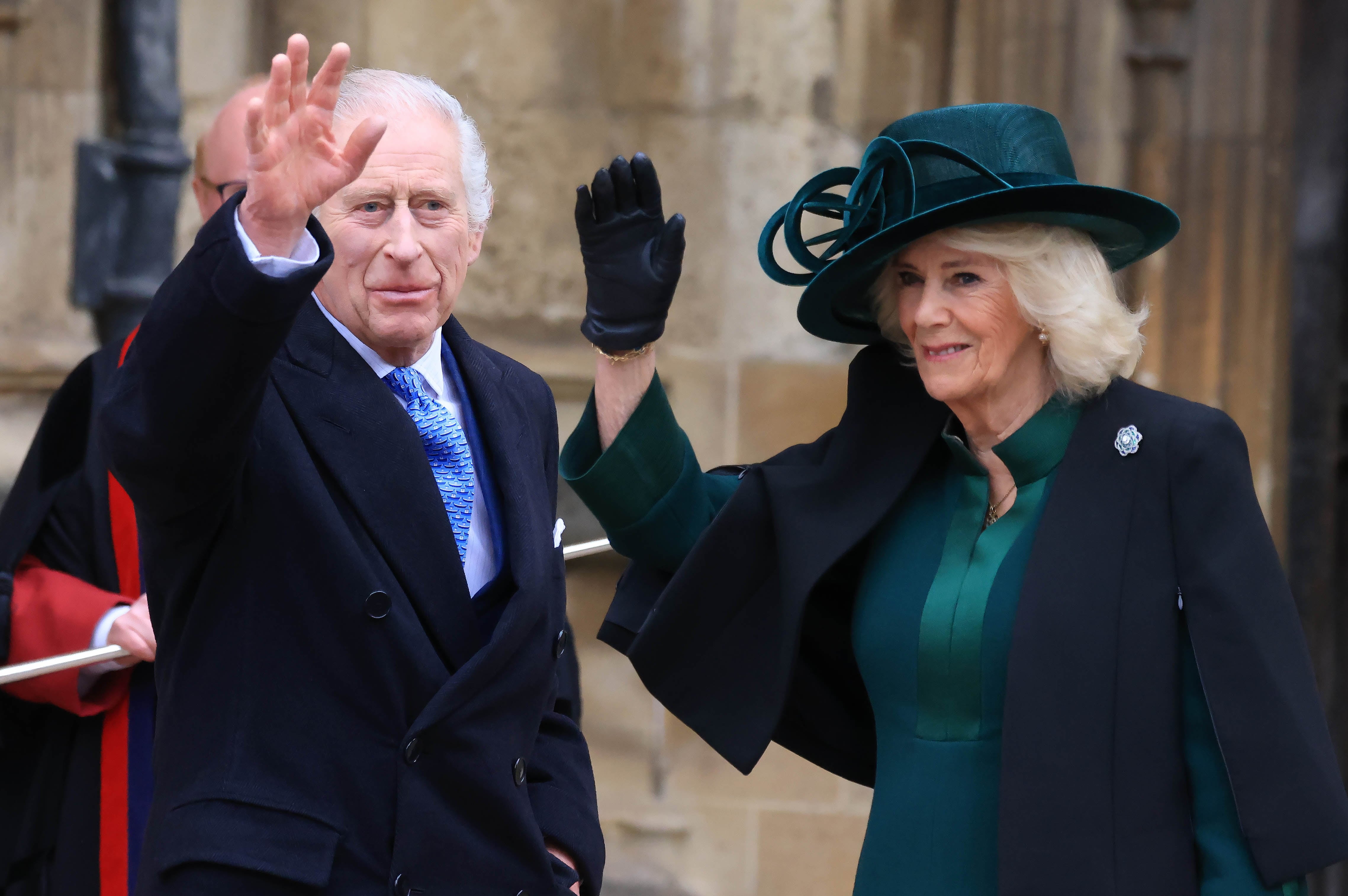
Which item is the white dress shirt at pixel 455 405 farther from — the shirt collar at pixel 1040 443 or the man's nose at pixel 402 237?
the shirt collar at pixel 1040 443

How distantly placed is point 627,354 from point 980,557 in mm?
621

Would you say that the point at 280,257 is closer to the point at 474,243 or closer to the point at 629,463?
the point at 474,243

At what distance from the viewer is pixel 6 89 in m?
4.31

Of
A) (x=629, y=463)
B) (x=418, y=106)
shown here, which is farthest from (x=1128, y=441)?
(x=418, y=106)

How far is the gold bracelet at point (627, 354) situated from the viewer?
2.41 meters

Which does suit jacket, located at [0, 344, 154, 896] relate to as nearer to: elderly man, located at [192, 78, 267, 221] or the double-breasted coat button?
elderly man, located at [192, 78, 267, 221]

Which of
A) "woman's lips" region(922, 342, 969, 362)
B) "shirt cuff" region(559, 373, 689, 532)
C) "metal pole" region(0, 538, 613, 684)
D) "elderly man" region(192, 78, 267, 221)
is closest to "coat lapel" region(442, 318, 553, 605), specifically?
"shirt cuff" region(559, 373, 689, 532)

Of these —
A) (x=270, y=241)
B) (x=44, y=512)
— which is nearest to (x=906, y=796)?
(x=270, y=241)

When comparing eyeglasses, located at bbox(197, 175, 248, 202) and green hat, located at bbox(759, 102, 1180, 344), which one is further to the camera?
eyeglasses, located at bbox(197, 175, 248, 202)

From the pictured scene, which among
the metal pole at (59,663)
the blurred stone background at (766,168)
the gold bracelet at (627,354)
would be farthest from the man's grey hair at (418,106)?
the blurred stone background at (766,168)

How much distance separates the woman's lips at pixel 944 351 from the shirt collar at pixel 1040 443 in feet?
0.50

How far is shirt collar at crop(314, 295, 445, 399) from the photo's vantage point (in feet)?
6.96

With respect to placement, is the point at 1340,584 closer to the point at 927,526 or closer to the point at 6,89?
the point at 927,526

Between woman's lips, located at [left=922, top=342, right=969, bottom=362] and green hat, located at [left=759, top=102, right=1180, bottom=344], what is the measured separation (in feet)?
0.52
